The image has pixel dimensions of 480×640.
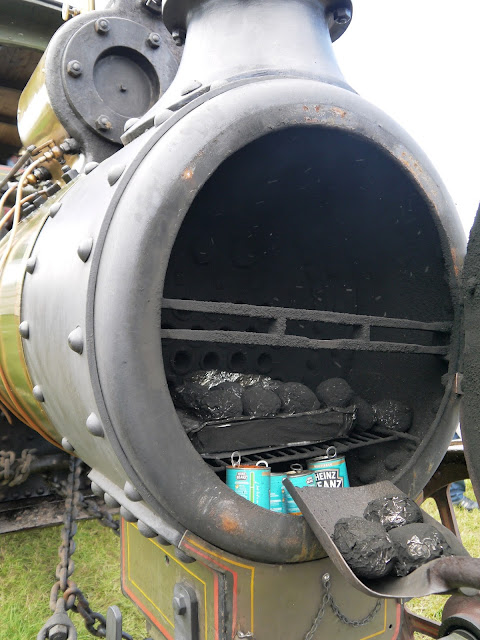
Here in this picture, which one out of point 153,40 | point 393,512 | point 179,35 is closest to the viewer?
point 393,512

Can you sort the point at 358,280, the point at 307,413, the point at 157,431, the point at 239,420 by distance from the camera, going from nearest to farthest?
the point at 157,431
the point at 239,420
the point at 307,413
the point at 358,280

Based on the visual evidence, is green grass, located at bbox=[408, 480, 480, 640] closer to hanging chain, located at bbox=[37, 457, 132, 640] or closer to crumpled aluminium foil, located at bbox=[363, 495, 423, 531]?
hanging chain, located at bbox=[37, 457, 132, 640]

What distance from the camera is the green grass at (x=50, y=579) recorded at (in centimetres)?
236

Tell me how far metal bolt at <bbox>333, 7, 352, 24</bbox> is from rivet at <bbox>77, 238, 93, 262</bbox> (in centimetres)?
91

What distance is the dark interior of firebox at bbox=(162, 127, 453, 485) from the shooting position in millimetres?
1396

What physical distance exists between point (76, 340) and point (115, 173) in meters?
0.33

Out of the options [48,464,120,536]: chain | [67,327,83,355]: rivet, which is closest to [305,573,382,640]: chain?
[67,327,83,355]: rivet

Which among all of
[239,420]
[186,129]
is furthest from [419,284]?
[186,129]

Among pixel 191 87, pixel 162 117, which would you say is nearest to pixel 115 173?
pixel 162 117

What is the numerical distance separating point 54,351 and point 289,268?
0.81 m

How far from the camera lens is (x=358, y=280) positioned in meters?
1.77

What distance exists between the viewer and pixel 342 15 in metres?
1.52

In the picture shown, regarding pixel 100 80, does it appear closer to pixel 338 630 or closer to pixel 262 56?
pixel 262 56

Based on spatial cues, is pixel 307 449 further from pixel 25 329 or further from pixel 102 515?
pixel 102 515
